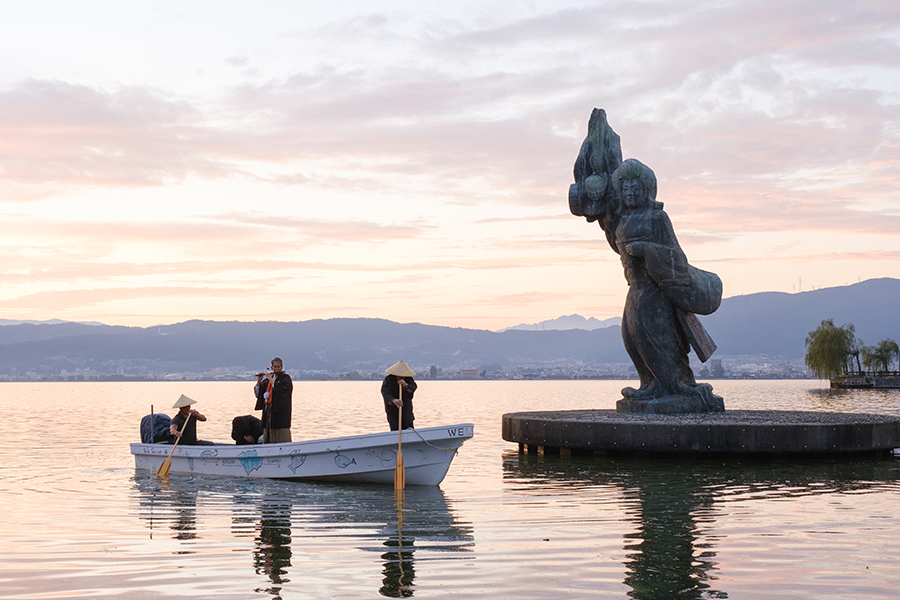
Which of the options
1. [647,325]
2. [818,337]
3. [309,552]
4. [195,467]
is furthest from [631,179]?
[818,337]

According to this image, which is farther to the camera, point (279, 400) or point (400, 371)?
point (279, 400)

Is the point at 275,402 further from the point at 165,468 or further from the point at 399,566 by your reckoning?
the point at 399,566

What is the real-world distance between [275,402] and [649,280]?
10475 millimetres

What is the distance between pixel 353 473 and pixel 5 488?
6666mm

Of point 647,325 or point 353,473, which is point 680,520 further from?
point 647,325

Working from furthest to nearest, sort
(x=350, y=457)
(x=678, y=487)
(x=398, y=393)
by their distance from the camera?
(x=398, y=393) → (x=350, y=457) → (x=678, y=487)

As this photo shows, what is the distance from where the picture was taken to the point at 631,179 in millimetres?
24453

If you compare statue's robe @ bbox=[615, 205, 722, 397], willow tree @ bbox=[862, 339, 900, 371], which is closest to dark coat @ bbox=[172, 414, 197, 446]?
statue's robe @ bbox=[615, 205, 722, 397]

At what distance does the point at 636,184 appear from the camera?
24406 mm

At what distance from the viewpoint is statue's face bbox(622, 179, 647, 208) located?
24422 millimetres

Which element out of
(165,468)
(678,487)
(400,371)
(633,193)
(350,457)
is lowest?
(678,487)

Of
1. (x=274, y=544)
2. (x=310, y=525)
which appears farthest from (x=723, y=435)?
(x=274, y=544)

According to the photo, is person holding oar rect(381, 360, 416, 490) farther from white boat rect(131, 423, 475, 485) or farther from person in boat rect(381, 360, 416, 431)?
white boat rect(131, 423, 475, 485)

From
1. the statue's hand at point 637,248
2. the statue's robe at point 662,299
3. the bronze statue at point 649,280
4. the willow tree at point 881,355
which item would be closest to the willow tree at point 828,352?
the willow tree at point 881,355
